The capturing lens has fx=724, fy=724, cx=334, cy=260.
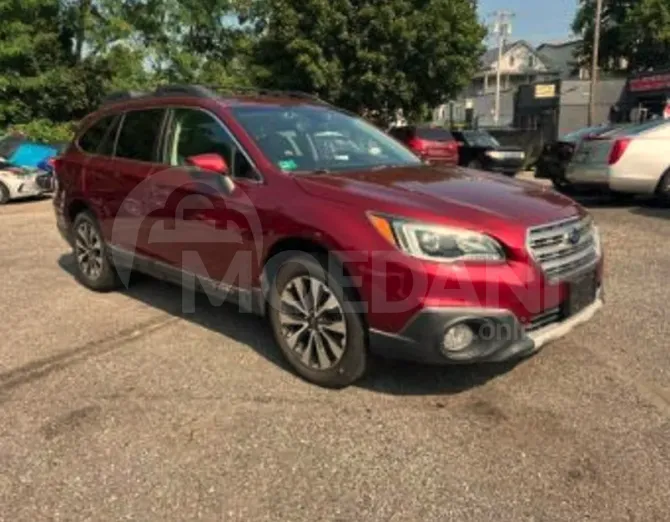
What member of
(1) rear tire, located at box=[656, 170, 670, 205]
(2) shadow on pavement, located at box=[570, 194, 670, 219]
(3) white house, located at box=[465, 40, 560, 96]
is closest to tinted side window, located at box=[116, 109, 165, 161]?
(2) shadow on pavement, located at box=[570, 194, 670, 219]

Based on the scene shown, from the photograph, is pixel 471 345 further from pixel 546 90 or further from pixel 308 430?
pixel 546 90

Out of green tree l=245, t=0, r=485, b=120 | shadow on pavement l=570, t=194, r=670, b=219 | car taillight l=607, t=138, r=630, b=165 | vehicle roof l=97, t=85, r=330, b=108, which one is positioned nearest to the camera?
vehicle roof l=97, t=85, r=330, b=108

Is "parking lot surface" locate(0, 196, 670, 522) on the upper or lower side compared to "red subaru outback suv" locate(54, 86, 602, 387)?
lower

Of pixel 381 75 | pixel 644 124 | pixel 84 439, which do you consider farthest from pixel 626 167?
pixel 381 75

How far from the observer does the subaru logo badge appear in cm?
393

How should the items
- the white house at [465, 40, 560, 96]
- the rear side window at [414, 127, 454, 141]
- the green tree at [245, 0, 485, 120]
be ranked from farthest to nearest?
1. the white house at [465, 40, 560, 96]
2. the green tree at [245, 0, 485, 120]
3. the rear side window at [414, 127, 454, 141]

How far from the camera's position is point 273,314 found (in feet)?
14.2

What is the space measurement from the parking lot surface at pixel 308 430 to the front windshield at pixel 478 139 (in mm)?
15404

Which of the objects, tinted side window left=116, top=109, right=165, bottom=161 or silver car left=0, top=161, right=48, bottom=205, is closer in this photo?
tinted side window left=116, top=109, right=165, bottom=161

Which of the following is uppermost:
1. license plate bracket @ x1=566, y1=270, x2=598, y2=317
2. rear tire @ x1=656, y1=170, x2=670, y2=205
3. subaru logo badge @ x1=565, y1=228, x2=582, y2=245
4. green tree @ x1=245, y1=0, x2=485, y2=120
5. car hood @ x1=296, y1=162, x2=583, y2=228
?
green tree @ x1=245, y1=0, x2=485, y2=120

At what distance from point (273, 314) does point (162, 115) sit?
184cm

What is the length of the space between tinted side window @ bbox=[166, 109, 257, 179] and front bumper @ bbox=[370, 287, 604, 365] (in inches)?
54.1

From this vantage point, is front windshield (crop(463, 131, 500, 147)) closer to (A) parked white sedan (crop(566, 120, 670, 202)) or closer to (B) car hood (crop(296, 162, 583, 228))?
(A) parked white sedan (crop(566, 120, 670, 202))

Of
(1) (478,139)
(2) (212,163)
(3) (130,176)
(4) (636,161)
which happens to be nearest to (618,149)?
(4) (636,161)
